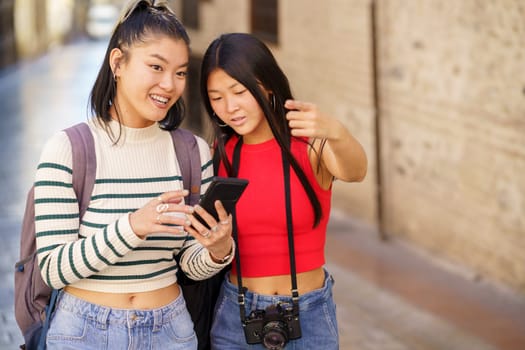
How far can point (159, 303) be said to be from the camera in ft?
10.1

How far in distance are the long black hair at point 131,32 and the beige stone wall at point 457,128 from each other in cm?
420

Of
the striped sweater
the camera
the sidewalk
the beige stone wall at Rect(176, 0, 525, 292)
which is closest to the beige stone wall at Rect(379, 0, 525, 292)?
the beige stone wall at Rect(176, 0, 525, 292)

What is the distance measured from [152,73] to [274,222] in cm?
67

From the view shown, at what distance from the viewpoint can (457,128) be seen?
25.3ft

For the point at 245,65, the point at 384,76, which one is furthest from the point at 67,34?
the point at 245,65

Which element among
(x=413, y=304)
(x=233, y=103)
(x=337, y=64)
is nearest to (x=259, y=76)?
(x=233, y=103)

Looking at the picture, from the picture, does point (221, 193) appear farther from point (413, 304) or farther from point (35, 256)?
point (413, 304)

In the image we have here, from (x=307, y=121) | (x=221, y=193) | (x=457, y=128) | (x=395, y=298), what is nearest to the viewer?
(x=221, y=193)

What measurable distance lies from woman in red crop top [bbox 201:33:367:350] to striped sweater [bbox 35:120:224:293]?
0.23m

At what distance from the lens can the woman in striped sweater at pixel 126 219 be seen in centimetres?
291

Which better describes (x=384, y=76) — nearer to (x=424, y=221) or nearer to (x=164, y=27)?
(x=424, y=221)

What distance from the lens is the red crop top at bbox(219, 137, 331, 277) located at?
3.39m

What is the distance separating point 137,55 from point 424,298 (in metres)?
4.52

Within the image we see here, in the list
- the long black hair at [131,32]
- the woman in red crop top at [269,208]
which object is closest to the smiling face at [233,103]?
the woman in red crop top at [269,208]
